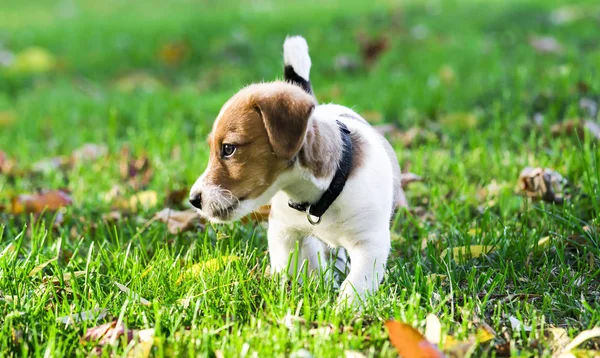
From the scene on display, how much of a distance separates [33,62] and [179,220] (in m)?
5.48

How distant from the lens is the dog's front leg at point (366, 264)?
2.75 m

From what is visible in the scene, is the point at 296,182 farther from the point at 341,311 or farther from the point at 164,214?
the point at 164,214

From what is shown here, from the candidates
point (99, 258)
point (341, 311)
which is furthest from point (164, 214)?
point (341, 311)

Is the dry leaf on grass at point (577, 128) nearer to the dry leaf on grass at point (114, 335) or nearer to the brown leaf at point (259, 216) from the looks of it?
the brown leaf at point (259, 216)

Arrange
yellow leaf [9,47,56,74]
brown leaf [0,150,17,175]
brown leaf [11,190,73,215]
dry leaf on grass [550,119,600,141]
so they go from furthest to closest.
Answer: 1. yellow leaf [9,47,56,74]
2. brown leaf [0,150,17,175]
3. dry leaf on grass [550,119,600,141]
4. brown leaf [11,190,73,215]

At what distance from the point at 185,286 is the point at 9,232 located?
132 centimetres

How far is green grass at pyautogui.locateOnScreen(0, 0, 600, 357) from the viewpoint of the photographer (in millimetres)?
2641

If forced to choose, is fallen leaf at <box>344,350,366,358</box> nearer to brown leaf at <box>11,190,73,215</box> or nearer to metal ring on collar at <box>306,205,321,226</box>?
metal ring on collar at <box>306,205,321,226</box>

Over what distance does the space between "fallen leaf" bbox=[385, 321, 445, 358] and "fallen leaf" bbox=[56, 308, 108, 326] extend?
1.03 metres

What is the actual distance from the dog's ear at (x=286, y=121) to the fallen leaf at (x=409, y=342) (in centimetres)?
68

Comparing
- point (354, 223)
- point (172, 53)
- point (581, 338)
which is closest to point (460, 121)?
point (354, 223)

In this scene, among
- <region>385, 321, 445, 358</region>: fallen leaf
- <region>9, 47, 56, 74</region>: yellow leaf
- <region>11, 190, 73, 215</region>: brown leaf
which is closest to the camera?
<region>385, 321, 445, 358</region>: fallen leaf

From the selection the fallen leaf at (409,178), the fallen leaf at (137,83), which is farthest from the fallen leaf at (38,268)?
the fallen leaf at (137,83)

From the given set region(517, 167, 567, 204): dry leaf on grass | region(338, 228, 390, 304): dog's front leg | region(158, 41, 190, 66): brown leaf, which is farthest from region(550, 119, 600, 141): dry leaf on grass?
region(158, 41, 190, 66): brown leaf
